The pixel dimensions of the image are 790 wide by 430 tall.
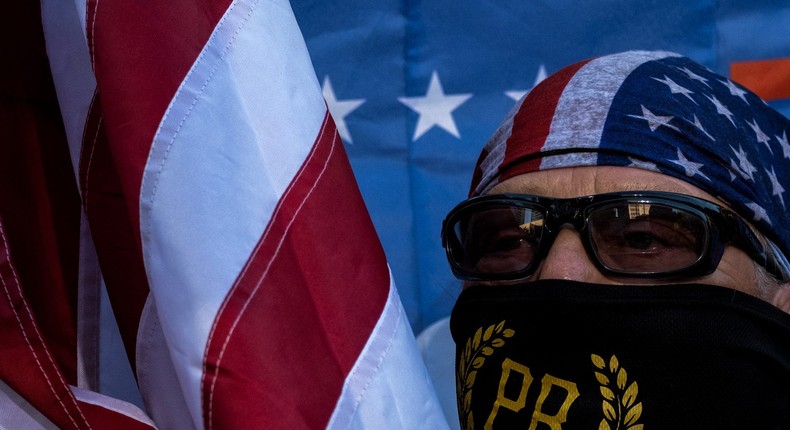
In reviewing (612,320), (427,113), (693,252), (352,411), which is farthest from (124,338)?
(427,113)

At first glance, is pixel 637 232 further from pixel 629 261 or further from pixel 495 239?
pixel 495 239

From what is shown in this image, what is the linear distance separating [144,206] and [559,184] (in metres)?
0.86

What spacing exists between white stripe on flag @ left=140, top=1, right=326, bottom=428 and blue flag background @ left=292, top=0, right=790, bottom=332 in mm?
1220

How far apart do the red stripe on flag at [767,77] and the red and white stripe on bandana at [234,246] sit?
1511 millimetres

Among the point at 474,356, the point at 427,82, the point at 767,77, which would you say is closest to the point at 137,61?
the point at 474,356

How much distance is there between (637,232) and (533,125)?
35cm

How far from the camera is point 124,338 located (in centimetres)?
124

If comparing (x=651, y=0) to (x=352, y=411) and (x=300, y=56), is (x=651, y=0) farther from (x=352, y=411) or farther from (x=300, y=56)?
(x=352, y=411)

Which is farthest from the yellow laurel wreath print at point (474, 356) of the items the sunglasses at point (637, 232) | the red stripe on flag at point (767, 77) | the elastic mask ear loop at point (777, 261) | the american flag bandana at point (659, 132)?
the red stripe on flag at point (767, 77)

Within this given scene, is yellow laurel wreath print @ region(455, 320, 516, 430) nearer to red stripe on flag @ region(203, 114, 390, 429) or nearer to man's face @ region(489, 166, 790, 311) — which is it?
man's face @ region(489, 166, 790, 311)

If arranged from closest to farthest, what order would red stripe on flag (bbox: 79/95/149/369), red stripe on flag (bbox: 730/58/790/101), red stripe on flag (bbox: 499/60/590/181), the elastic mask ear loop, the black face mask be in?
red stripe on flag (bbox: 79/95/149/369) < the black face mask < the elastic mask ear loop < red stripe on flag (bbox: 499/60/590/181) < red stripe on flag (bbox: 730/58/790/101)

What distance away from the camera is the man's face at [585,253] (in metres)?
1.47

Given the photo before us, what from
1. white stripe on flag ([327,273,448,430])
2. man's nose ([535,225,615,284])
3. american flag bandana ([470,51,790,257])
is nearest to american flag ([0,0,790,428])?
white stripe on flag ([327,273,448,430])

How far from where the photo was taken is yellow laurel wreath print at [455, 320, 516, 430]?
58.4 inches
